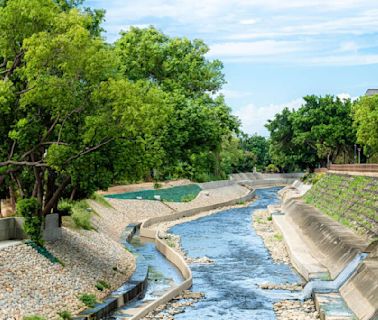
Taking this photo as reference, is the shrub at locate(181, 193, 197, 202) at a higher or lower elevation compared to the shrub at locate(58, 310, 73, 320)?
lower

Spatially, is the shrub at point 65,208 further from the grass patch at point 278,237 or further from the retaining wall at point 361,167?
the retaining wall at point 361,167

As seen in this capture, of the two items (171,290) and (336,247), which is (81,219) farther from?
(336,247)

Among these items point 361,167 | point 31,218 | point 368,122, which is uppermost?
point 368,122

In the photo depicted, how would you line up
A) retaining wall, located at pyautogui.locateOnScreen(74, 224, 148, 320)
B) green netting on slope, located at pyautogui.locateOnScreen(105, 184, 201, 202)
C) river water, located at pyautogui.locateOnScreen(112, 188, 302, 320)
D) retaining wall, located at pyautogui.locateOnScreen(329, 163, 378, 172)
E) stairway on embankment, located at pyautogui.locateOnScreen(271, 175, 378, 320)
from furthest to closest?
green netting on slope, located at pyautogui.locateOnScreen(105, 184, 201, 202) → retaining wall, located at pyautogui.locateOnScreen(329, 163, 378, 172) → river water, located at pyautogui.locateOnScreen(112, 188, 302, 320) → retaining wall, located at pyautogui.locateOnScreen(74, 224, 148, 320) → stairway on embankment, located at pyautogui.locateOnScreen(271, 175, 378, 320)

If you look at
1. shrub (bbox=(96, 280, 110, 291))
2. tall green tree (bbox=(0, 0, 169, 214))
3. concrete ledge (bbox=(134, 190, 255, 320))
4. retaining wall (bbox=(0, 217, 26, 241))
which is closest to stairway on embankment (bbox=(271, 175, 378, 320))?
concrete ledge (bbox=(134, 190, 255, 320))

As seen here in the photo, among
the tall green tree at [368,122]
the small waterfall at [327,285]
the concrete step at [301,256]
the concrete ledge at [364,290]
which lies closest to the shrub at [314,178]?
the tall green tree at [368,122]

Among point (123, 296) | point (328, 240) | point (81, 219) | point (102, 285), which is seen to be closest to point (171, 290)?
point (123, 296)

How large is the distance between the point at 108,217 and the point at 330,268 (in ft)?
81.6

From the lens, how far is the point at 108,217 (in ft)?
177

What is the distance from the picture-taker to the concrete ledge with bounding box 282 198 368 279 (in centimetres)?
3180

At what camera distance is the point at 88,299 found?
26.5 meters

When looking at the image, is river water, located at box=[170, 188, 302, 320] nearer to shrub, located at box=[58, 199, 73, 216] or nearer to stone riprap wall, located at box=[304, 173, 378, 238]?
stone riprap wall, located at box=[304, 173, 378, 238]

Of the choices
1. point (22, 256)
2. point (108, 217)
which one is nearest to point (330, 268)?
point (22, 256)

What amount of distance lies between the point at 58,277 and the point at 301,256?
49.8ft
